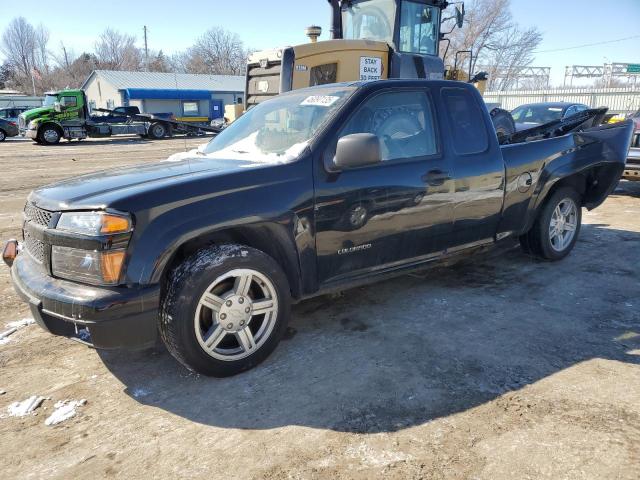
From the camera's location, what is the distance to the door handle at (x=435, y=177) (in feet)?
12.7

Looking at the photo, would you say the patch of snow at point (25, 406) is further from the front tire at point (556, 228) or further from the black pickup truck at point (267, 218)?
the front tire at point (556, 228)

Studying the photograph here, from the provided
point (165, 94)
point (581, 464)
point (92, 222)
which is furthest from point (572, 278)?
point (165, 94)

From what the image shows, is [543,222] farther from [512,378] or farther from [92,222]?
[92,222]

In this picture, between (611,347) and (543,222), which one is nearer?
(611,347)

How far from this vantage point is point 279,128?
154 inches

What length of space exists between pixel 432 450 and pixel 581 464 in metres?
0.68

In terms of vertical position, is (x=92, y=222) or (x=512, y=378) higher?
(x=92, y=222)

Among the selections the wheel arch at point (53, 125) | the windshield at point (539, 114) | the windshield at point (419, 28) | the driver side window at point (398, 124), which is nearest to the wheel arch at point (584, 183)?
the driver side window at point (398, 124)

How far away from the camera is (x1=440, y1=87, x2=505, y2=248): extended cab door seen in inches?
162

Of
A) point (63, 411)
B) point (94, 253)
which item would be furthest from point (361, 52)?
point (63, 411)

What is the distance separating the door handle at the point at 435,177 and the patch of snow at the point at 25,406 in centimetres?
297

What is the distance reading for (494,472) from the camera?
231 centimetres

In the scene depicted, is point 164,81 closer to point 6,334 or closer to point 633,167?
point 633,167

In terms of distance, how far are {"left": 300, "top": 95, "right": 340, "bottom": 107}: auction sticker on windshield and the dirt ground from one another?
1655 mm
